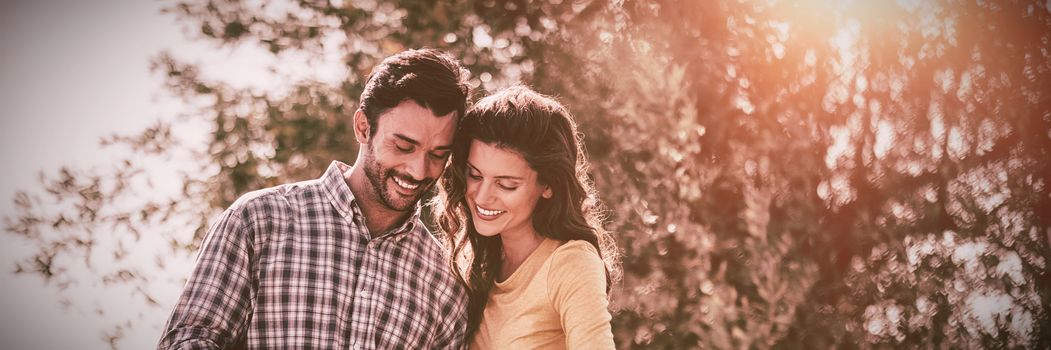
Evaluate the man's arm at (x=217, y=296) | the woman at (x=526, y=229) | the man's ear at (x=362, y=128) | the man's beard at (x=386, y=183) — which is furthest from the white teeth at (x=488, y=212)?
the man's arm at (x=217, y=296)

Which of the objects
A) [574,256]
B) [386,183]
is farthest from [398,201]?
[574,256]

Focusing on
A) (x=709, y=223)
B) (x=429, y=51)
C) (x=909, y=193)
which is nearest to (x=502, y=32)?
(x=429, y=51)

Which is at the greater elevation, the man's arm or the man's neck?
the man's neck

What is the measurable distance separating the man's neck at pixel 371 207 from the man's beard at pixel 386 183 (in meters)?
0.04

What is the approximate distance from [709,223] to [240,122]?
2.23 metres

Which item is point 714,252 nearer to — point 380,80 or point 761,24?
point 761,24

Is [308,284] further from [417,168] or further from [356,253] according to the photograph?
[417,168]

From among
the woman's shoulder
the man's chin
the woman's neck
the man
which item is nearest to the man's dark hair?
the man

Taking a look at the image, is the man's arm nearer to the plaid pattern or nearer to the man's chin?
the plaid pattern

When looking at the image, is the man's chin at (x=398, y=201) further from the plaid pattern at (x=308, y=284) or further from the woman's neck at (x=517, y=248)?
the woman's neck at (x=517, y=248)

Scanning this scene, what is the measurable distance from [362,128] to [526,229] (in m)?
0.64

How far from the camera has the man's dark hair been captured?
2.66 metres

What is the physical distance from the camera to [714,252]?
10.5ft

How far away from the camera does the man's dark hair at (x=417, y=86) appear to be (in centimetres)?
266
